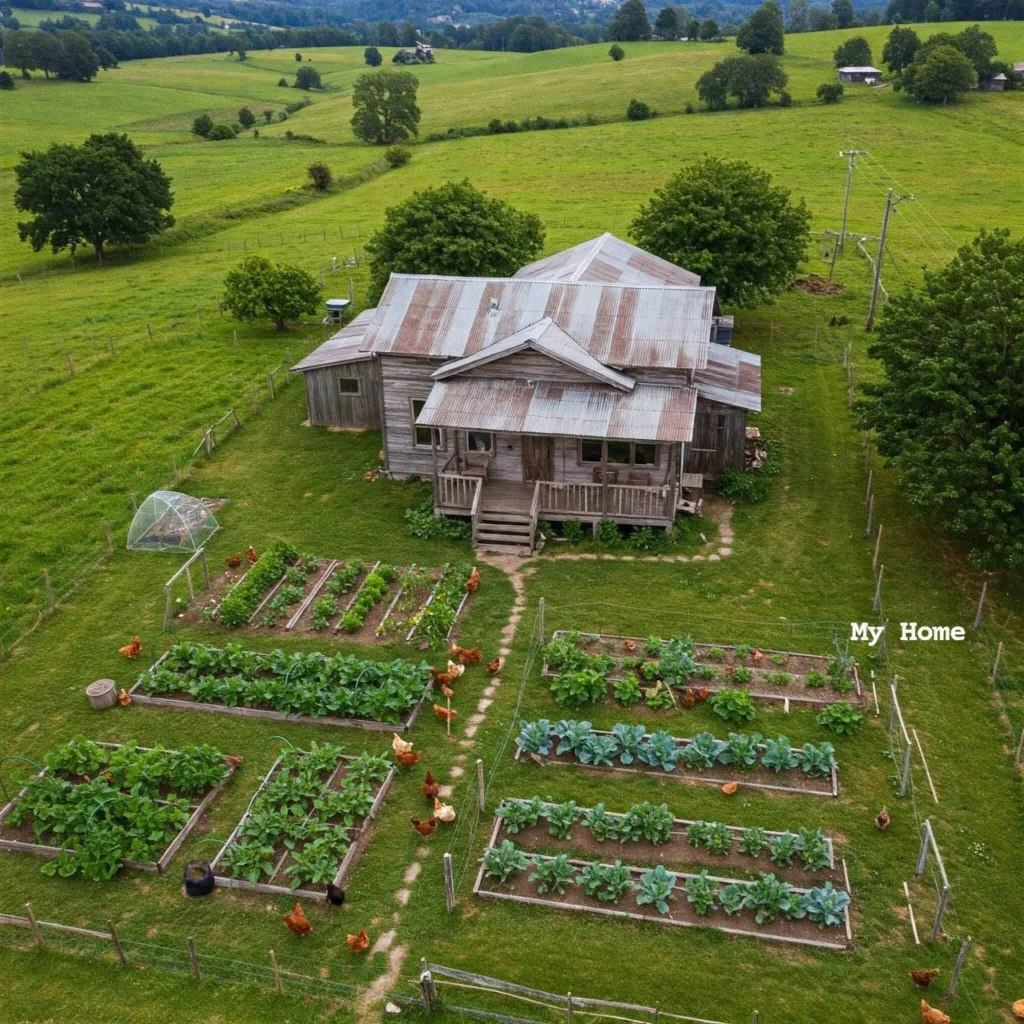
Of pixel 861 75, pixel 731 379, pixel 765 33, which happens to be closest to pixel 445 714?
pixel 731 379

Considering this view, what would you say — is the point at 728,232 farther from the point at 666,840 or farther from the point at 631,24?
the point at 631,24

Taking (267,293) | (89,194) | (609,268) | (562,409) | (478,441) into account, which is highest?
(609,268)

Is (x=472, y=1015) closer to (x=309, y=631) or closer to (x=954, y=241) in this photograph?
(x=309, y=631)

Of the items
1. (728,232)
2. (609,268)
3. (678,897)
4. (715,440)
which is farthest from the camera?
(728,232)

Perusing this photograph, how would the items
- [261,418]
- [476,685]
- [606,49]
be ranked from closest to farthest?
[476,685]
[261,418]
[606,49]

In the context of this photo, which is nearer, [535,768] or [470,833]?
[470,833]

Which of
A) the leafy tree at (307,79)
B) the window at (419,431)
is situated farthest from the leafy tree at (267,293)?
the leafy tree at (307,79)

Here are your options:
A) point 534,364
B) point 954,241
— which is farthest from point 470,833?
point 954,241
